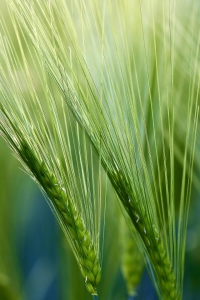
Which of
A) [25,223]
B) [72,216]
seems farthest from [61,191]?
[25,223]

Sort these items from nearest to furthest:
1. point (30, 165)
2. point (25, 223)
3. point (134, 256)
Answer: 1. point (30, 165)
2. point (134, 256)
3. point (25, 223)

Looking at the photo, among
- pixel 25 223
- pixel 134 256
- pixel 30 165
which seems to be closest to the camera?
pixel 30 165

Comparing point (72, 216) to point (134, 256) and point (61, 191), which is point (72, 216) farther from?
point (134, 256)

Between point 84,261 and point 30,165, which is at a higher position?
point 30,165

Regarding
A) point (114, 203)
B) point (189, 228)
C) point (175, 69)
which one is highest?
point (175, 69)

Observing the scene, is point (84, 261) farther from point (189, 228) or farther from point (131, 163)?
point (189, 228)

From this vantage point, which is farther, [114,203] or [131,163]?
[114,203]
